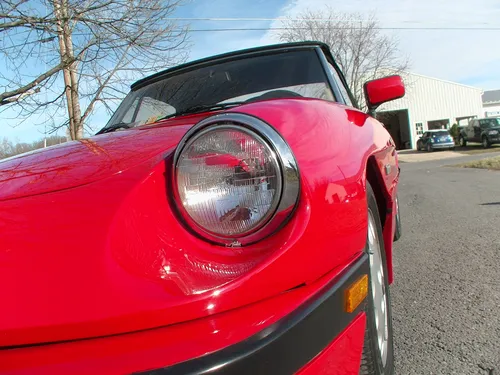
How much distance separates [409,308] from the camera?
2699mm

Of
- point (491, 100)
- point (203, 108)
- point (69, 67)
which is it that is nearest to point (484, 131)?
point (69, 67)

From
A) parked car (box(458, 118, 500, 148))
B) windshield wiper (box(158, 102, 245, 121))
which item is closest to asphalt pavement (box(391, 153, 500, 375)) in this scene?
windshield wiper (box(158, 102, 245, 121))

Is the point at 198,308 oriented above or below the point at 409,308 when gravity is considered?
above

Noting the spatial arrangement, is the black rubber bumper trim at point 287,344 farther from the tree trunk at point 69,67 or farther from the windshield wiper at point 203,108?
the tree trunk at point 69,67

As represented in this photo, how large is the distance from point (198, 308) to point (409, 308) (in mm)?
2107

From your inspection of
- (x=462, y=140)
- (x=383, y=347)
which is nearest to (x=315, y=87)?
(x=383, y=347)

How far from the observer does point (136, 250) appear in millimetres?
1079

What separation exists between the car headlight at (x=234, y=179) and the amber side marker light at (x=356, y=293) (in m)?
0.32

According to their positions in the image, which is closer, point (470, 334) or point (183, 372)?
point (183, 372)

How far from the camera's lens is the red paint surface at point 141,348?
Answer: 932mm

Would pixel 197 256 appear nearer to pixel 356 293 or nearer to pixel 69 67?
pixel 356 293

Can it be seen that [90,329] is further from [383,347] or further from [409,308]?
[409,308]

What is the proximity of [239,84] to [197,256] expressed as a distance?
5.15ft

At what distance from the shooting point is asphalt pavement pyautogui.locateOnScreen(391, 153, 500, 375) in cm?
209
